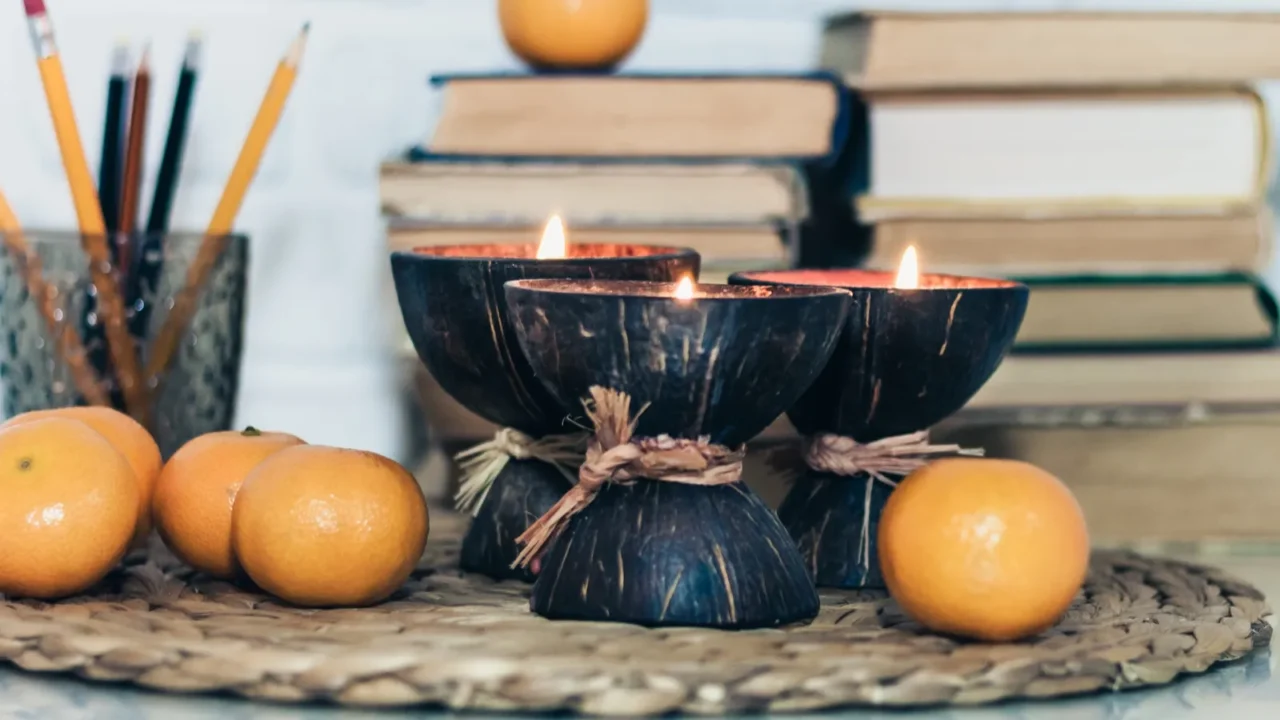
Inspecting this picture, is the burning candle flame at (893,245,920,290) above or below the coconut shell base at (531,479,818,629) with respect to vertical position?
above

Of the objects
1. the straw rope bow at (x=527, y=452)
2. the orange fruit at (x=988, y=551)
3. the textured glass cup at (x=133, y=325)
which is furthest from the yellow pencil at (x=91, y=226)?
the orange fruit at (x=988, y=551)

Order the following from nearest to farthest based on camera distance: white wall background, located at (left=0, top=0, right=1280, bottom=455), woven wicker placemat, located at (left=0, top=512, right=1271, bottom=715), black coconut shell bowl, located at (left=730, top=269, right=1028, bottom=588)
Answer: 1. woven wicker placemat, located at (left=0, top=512, right=1271, bottom=715)
2. black coconut shell bowl, located at (left=730, top=269, right=1028, bottom=588)
3. white wall background, located at (left=0, top=0, right=1280, bottom=455)

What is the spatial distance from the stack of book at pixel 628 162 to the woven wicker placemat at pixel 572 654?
9.3 inches

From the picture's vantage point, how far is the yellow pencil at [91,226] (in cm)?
84

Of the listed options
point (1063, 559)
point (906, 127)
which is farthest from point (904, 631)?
point (906, 127)

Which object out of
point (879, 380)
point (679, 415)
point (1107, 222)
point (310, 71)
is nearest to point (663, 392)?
point (679, 415)

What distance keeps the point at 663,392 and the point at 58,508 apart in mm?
255

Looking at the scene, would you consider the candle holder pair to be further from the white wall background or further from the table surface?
the white wall background

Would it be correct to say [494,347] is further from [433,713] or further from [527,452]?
[433,713]

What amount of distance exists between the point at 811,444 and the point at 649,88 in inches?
9.2

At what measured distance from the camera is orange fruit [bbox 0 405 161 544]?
28.4 inches

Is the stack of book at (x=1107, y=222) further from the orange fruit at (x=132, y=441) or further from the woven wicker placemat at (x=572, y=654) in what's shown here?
the orange fruit at (x=132, y=441)

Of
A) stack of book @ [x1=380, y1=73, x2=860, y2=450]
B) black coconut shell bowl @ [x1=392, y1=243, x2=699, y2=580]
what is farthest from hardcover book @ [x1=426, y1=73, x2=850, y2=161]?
black coconut shell bowl @ [x1=392, y1=243, x2=699, y2=580]

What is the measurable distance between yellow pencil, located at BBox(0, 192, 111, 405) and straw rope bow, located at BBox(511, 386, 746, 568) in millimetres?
365
